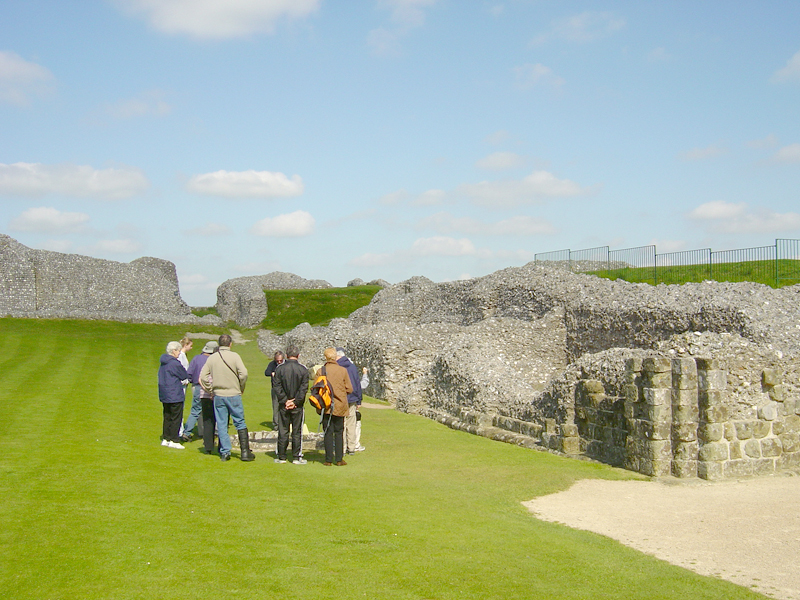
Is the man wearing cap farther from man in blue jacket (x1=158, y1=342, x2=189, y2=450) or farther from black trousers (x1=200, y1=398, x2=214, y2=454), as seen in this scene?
man in blue jacket (x1=158, y1=342, x2=189, y2=450)

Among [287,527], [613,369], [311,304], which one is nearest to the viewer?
[287,527]

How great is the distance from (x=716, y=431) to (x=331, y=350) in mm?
5781

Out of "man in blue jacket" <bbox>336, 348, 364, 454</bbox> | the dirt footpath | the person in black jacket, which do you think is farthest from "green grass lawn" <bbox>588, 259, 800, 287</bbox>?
the person in black jacket

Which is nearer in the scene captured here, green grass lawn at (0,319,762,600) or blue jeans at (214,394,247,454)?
green grass lawn at (0,319,762,600)

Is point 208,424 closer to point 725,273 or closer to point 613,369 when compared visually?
point 613,369

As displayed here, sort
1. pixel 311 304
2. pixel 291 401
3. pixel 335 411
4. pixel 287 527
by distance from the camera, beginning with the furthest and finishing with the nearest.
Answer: pixel 311 304 < pixel 335 411 < pixel 291 401 < pixel 287 527

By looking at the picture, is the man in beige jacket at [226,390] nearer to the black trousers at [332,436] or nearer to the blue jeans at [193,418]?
the black trousers at [332,436]

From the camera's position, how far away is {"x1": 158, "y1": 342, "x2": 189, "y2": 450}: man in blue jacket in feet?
33.6

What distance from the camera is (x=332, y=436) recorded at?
10156 millimetres

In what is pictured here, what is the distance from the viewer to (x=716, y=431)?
934cm

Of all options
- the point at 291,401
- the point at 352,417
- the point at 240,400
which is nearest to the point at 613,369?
the point at 352,417

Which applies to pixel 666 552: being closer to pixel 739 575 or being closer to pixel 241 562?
pixel 739 575

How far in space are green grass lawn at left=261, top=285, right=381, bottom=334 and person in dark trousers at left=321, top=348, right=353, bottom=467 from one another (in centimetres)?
3165

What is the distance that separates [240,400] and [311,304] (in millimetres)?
35549
